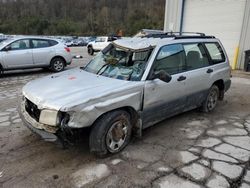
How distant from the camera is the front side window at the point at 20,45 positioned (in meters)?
8.80

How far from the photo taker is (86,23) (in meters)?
76.2

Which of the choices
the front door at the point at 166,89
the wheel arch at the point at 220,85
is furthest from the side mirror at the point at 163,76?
the wheel arch at the point at 220,85

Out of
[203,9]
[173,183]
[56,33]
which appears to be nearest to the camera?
[173,183]

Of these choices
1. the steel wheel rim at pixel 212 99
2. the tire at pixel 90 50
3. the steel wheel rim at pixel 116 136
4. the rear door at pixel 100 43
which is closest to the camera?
the steel wheel rim at pixel 116 136

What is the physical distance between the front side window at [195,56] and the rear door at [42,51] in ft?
22.3

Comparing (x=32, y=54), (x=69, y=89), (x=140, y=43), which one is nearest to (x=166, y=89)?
(x=140, y=43)

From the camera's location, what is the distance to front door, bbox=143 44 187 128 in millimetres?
3604

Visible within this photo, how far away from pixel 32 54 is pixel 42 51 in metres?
0.46

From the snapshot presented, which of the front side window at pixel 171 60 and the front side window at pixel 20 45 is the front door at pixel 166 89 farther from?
the front side window at pixel 20 45

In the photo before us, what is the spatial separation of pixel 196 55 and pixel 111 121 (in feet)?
7.92

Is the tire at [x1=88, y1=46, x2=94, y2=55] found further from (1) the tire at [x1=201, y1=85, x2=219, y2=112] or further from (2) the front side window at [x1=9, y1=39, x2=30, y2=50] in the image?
(1) the tire at [x1=201, y1=85, x2=219, y2=112]

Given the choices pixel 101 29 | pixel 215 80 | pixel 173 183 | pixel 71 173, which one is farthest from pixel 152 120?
pixel 101 29

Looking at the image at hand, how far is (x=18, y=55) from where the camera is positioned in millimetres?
8805

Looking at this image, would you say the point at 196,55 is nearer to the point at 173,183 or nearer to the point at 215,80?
the point at 215,80
